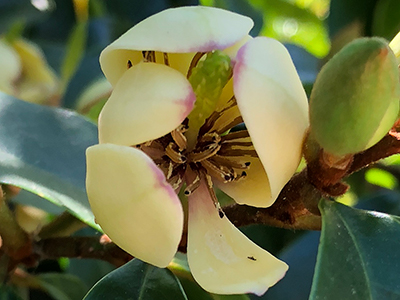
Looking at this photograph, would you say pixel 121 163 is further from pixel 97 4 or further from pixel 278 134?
pixel 97 4

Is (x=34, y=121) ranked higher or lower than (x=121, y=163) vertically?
lower

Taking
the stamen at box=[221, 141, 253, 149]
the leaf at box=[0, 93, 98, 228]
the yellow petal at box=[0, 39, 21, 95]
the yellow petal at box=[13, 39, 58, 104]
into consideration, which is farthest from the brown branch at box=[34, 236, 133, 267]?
the yellow petal at box=[13, 39, 58, 104]

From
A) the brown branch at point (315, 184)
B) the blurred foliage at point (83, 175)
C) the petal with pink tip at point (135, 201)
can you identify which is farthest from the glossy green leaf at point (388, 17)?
the petal with pink tip at point (135, 201)

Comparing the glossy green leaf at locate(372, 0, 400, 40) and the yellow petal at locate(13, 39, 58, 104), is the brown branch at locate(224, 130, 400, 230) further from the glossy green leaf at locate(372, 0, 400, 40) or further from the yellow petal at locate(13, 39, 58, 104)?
the yellow petal at locate(13, 39, 58, 104)

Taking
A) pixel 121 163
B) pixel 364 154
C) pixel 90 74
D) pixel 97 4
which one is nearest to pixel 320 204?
pixel 364 154

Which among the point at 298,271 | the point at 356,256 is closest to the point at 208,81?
the point at 356,256

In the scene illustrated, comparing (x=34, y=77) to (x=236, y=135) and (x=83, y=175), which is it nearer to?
(x=83, y=175)

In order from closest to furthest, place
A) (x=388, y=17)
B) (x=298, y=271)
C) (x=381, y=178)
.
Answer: (x=298, y=271)
(x=388, y=17)
(x=381, y=178)
